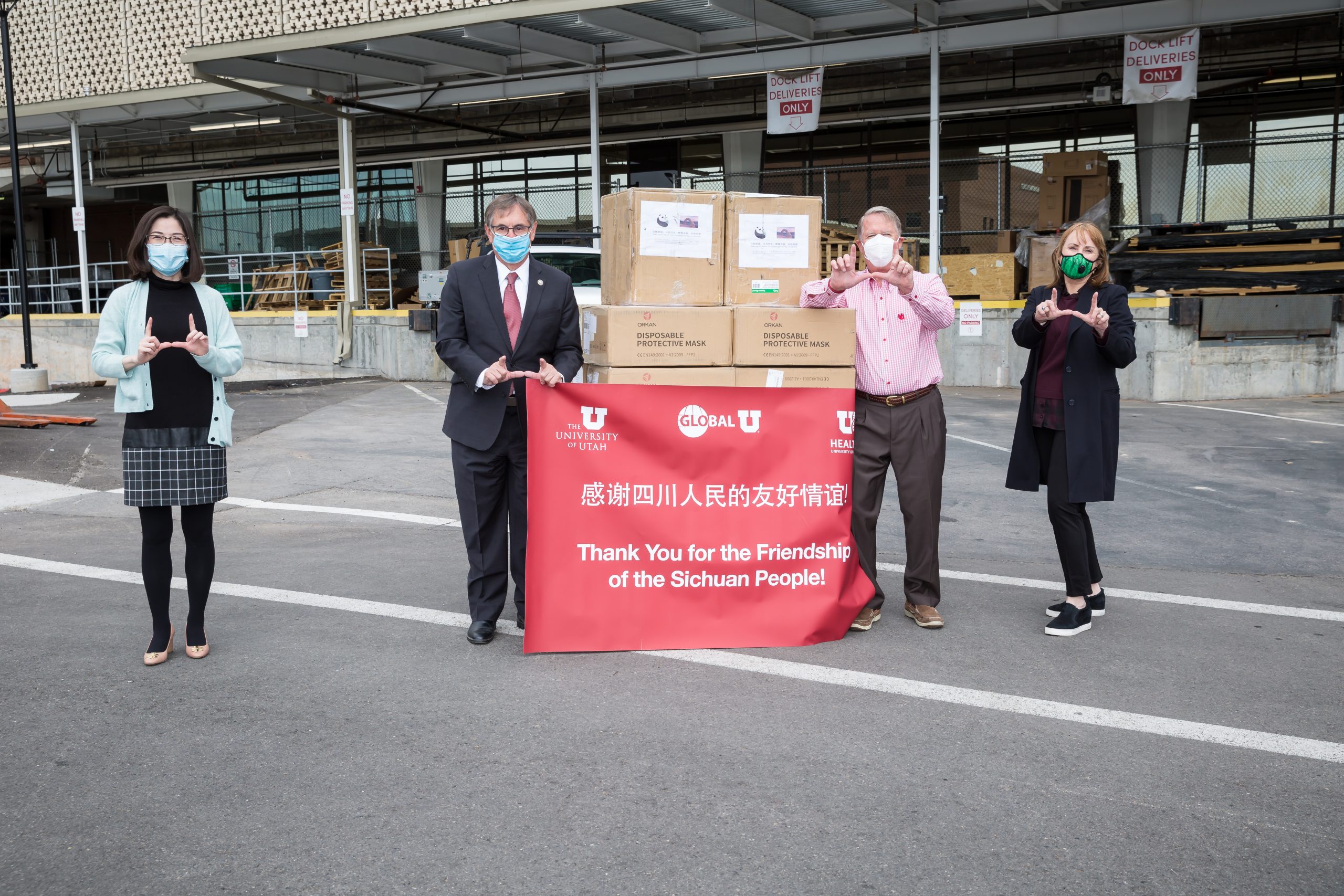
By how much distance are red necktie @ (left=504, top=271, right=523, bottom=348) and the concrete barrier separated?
35.4 ft

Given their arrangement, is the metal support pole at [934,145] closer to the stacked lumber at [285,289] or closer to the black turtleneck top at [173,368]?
the stacked lumber at [285,289]

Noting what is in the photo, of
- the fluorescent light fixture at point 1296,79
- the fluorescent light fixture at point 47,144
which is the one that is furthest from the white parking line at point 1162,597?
the fluorescent light fixture at point 47,144

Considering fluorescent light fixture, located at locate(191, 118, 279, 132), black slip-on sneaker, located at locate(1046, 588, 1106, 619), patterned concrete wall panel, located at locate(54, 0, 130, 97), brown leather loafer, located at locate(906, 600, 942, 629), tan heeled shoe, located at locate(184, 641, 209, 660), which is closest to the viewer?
tan heeled shoe, located at locate(184, 641, 209, 660)

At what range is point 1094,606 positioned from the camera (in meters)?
5.61

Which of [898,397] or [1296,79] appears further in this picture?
[1296,79]

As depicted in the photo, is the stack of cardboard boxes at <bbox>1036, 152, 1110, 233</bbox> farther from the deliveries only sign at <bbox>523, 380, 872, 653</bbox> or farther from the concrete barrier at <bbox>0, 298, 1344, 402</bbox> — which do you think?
the deliveries only sign at <bbox>523, 380, 872, 653</bbox>

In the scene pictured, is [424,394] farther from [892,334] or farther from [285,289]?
[892,334]

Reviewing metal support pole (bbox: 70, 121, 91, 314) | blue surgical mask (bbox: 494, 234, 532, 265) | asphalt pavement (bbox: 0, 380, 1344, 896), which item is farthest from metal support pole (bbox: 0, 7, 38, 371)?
blue surgical mask (bbox: 494, 234, 532, 265)

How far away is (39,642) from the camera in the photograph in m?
5.12

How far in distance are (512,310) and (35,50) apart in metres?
22.2

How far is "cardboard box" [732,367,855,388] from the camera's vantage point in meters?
5.30

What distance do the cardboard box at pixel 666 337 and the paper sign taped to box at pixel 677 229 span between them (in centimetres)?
27

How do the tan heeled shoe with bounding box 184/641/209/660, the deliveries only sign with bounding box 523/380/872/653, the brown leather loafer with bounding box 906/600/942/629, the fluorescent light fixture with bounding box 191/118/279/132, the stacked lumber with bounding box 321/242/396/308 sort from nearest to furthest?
the tan heeled shoe with bounding box 184/641/209/660 → the deliveries only sign with bounding box 523/380/872/653 → the brown leather loafer with bounding box 906/600/942/629 → the stacked lumber with bounding box 321/242/396/308 → the fluorescent light fixture with bounding box 191/118/279/132

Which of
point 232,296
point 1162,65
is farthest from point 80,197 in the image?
point 1162,65
